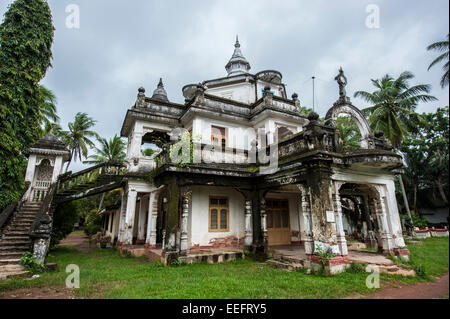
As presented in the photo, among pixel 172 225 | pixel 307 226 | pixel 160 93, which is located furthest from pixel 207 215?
pixel 160 93

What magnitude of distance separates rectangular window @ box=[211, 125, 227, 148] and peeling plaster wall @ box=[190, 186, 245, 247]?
2662 millimetres

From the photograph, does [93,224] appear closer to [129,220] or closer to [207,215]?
[129,220]

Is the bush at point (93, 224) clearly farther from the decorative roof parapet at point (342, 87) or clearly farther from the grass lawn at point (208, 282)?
the decorative roof parapet at point (342, 87)

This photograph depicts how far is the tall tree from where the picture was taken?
10.9 m

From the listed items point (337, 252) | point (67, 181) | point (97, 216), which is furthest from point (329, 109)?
point (97, 216)

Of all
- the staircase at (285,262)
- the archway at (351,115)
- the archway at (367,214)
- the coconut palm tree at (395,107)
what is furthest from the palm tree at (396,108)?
the staircase at (285,262)

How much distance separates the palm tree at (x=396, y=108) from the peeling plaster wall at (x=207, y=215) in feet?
51.3

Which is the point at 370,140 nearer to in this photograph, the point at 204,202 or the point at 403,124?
the point at 204,202

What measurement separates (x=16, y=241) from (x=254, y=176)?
31.8 feet

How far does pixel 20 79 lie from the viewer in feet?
38.8

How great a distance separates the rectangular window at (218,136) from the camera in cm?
1322

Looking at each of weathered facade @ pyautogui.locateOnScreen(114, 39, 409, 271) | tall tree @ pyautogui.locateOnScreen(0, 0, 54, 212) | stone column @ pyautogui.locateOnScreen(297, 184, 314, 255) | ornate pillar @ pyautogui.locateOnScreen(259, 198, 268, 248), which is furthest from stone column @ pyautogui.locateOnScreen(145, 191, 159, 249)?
stone column @ pyautogui.locateOnScreen(297, 184, 314, 255)

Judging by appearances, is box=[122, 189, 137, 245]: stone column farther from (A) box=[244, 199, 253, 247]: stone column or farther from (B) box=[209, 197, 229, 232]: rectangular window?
(A) box=[244, 199, 253, 247]: stone column

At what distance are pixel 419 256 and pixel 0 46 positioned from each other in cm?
2254
